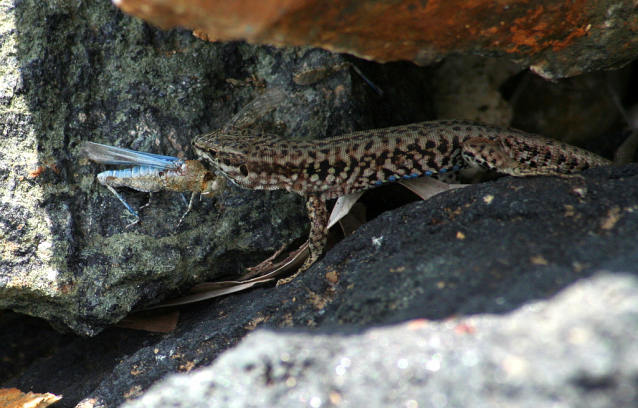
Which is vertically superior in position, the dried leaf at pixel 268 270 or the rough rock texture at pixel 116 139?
the rough rock texture at pixel 116 139

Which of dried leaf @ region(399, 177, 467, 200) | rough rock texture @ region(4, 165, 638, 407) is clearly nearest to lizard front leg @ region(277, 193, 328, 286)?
rough rock texture @ region(4, 165, 638, 407)

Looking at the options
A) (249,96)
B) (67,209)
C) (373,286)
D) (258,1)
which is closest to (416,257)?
(373,286)

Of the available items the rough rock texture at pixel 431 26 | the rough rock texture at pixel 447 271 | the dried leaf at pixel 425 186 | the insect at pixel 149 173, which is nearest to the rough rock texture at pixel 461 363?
the rough rock texture at pixel 447 271

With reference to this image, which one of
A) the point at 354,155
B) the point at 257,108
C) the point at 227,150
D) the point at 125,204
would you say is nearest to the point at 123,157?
the point at 125,204

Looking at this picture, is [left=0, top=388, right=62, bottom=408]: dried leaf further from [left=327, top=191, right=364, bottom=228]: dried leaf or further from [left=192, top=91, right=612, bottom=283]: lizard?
[left=327, top=191, right=364, bottom=228]: dried leaf

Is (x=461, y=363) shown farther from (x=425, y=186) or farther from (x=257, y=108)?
(x=257, y=108)

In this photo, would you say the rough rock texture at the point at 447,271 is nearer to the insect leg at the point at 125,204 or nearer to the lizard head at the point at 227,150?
the insect leg at the point at 125,204
